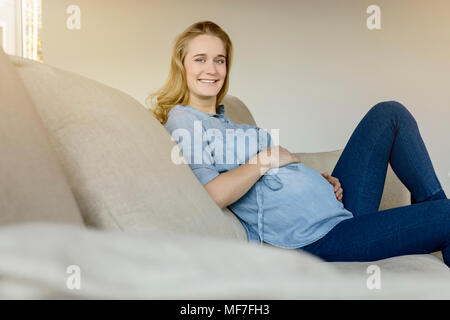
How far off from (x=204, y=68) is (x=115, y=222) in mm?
871

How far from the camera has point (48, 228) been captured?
326mm

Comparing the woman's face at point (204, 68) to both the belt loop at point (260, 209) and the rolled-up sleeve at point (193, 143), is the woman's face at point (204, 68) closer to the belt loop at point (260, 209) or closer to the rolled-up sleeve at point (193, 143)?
the rolled-up sleeve at point (193, 143)

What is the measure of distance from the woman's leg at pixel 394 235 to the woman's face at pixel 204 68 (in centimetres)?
63

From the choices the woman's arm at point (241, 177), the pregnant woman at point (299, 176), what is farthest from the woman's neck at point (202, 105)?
the woman's arm at point (241, 177)

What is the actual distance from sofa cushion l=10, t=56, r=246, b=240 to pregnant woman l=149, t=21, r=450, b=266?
29 centimetres

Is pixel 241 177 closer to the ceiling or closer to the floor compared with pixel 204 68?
closer to the floor

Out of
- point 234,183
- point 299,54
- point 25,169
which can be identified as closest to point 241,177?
point 234,183

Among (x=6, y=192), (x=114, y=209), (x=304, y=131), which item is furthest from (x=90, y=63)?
A: (x=6, y=192)

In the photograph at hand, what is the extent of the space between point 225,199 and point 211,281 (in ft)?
2.98

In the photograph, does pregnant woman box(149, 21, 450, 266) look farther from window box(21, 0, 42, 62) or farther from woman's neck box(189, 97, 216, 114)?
window box(21, 0, 42, 62)

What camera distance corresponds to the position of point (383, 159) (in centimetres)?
152

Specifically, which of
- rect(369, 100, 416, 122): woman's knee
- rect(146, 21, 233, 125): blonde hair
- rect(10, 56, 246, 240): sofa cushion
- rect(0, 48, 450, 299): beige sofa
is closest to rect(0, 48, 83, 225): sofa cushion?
rect(0, 48, 450, 299): beige sofa

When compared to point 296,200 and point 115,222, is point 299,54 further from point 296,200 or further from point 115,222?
point 115,222

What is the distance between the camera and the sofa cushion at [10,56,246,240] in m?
0.82
